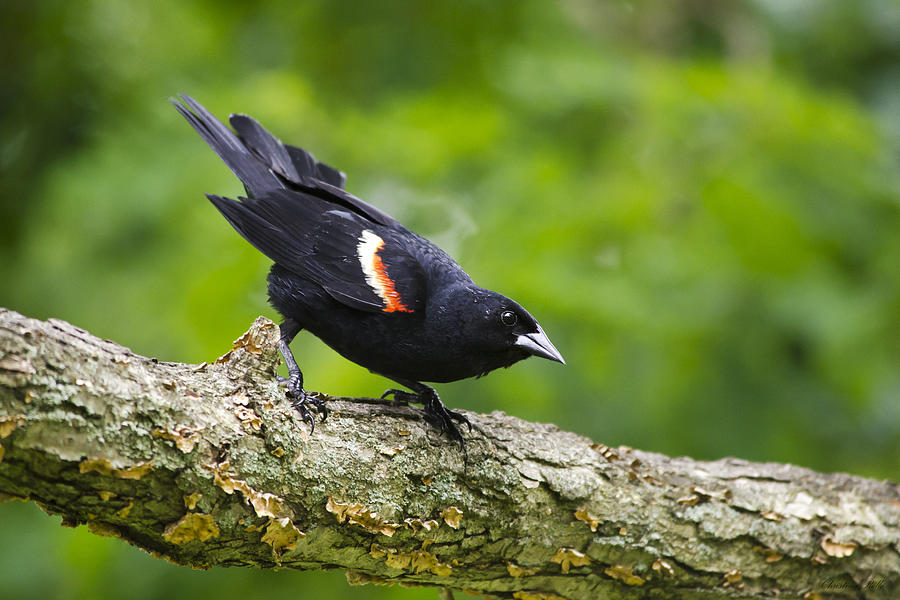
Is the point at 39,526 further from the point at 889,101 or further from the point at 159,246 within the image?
the point at 889,101

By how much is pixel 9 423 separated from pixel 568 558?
2.02 meters

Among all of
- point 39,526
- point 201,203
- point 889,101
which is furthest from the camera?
point 889,101

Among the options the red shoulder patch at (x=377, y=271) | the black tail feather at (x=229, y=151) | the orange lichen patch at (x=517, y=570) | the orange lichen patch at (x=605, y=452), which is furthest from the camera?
the black tail feather at (x=229, y=151)

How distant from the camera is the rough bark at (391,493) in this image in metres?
2.06

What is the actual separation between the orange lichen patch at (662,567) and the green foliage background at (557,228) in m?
1.00

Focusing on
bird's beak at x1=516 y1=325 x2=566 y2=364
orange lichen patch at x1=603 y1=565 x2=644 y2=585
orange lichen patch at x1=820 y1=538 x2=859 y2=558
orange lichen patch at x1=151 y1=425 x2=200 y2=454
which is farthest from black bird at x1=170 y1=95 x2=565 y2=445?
orange lichen patch at x1=820 y1=538 x2=859 y2=558

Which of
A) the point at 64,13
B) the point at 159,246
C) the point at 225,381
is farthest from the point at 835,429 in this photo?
the point at 64,13

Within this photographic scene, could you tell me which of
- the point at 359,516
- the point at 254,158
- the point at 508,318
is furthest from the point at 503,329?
the point at 254,158

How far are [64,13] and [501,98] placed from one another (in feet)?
9.79

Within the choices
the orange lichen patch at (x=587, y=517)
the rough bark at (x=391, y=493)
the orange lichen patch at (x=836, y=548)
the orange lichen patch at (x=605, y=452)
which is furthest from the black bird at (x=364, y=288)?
the orange lichen patch at (x=836, y=548)

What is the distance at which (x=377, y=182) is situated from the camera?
15.6 feet

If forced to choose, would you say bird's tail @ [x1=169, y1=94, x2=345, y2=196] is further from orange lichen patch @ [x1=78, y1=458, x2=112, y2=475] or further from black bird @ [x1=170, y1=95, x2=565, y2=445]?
orange lichen patch @ [x1=78, y1=458, x2=112, y2=475]

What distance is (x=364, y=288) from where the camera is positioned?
136 inches

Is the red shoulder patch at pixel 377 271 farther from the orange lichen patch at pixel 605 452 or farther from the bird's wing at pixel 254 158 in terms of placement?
the orange lichen patch at pixel 605 452
